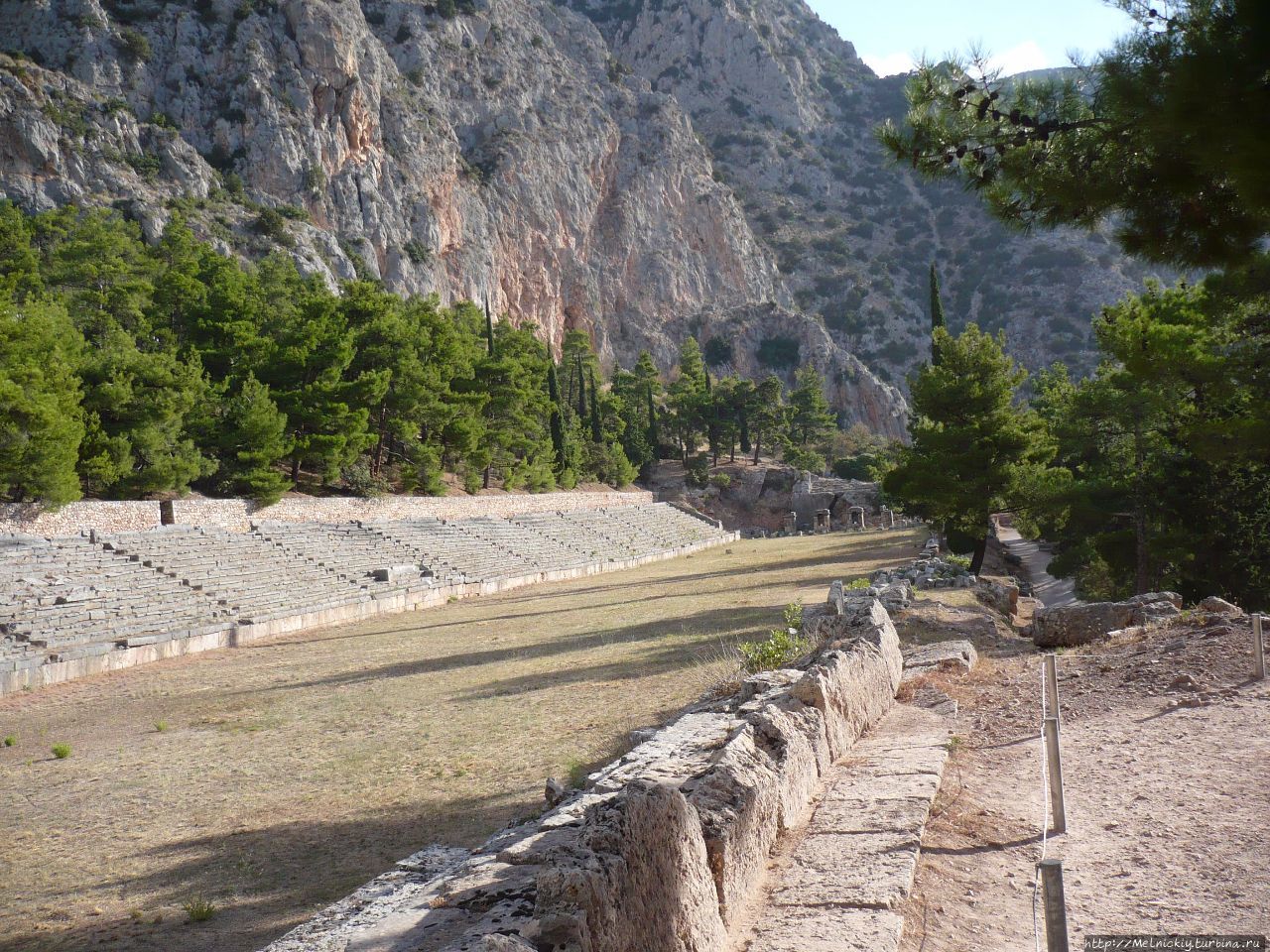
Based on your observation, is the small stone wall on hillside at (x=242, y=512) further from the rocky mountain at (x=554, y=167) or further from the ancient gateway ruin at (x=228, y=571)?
the rocky mountain at (x=554, y=167)

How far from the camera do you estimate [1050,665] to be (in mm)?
5609

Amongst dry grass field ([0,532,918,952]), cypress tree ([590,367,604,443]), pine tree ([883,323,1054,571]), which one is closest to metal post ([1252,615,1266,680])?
dry grass field ([0,532,918,952])

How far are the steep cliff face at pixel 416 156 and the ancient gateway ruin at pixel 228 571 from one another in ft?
116

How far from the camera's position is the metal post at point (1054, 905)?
97.5 inches

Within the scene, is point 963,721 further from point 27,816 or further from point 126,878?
point 27,816

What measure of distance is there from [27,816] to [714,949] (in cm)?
652

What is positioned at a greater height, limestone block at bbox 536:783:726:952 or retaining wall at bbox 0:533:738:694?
limestone block at bbox 536:783:726:952

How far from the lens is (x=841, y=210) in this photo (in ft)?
449

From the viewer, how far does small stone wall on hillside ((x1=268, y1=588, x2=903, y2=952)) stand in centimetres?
291

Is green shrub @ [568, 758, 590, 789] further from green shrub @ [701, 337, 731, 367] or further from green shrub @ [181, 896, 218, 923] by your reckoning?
green shrub @ [701, 337, 731, 367]

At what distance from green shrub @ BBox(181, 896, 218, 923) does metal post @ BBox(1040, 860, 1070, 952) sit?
4684mm

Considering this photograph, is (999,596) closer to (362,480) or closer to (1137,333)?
(1137,333)

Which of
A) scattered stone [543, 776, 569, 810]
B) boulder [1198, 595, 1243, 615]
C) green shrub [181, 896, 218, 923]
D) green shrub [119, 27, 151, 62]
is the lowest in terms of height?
green shrub [181, 896, 218, 923]

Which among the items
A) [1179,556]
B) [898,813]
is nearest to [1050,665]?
[898,813]
